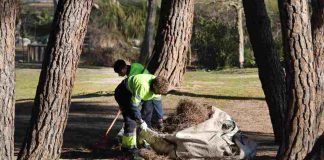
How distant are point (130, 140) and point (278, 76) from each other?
2.99 m

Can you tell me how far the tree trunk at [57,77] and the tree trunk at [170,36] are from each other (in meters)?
4.50

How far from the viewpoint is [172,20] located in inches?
496

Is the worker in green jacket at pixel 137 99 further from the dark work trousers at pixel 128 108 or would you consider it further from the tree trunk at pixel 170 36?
the tree trunk at pixel 170 36

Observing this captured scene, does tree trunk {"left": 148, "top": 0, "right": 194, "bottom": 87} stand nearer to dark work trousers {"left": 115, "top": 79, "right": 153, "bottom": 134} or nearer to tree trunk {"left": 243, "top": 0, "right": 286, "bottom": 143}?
tree trunk {"left": 243, "top": 0, "right": 286, "bottom": 143}

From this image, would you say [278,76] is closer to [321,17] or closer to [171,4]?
[321,17]

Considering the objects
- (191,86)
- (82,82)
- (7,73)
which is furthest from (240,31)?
(7,73)

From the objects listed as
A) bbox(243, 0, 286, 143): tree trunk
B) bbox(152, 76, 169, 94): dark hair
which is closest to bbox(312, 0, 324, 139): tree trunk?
bbox(243, 0, 286, 143): tree trunk

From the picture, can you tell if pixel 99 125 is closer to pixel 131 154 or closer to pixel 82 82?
pixel 131 154

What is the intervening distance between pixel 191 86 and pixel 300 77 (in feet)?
42.8

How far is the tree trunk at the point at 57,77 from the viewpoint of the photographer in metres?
8.12

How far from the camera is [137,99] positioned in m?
9.59

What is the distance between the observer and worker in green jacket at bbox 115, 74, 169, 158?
9.50 m

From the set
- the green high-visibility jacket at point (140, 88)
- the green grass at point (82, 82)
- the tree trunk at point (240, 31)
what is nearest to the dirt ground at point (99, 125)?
the green high-visibility jacket at point (140, 88)

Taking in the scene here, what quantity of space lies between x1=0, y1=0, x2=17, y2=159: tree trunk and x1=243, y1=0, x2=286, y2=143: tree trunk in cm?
513
